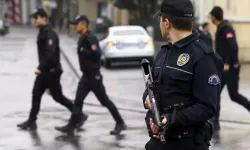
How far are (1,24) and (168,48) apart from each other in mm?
45534

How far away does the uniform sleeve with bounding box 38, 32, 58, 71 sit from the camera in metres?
8.95

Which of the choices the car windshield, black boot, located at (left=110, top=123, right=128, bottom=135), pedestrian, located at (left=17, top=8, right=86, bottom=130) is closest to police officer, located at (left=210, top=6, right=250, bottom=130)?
black boot, located at (left=110, top=123, right=128, bottom=135)

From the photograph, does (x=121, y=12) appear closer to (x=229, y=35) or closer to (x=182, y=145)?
(x=229, y=35)

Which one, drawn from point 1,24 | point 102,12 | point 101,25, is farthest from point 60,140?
point 102,12

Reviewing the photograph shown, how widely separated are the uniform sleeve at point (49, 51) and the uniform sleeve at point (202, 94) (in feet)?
17.7

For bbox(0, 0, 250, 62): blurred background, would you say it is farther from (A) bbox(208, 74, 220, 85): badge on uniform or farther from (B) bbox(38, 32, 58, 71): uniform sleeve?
(A) bbox(208, 74, 220, 85): badge on uniform

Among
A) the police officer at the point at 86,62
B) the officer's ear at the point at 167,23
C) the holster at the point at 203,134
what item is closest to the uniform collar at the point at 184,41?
the officer's ear at the point at 167,23

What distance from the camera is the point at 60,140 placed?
852 centimetres

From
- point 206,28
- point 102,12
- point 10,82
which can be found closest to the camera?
point 206,28

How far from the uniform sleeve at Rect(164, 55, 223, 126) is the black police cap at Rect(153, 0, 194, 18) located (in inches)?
12.0

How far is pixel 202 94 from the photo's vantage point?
12.3 feet

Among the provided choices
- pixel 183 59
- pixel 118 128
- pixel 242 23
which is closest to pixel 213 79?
pixel 183 59

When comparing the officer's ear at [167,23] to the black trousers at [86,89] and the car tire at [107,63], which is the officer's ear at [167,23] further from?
the car tire at [107,63]

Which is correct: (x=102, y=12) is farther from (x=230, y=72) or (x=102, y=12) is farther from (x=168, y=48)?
(x=168, y=48)
